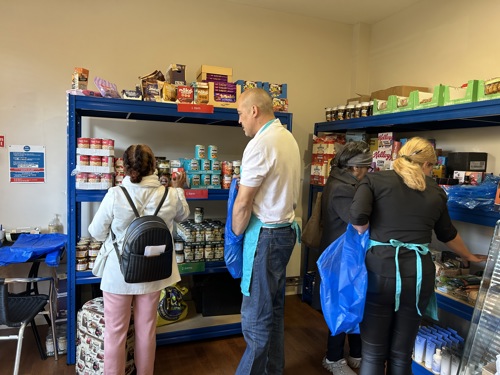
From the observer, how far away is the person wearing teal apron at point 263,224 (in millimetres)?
1879

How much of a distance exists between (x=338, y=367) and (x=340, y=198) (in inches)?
49.9

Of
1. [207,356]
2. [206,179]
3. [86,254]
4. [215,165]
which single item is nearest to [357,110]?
[215,165]

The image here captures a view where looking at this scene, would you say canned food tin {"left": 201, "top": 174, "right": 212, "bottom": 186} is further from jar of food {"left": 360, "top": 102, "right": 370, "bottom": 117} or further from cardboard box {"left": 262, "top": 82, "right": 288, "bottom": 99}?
jar of food {"left": 360, "top": 102, "right": 370, "bottom": 117}

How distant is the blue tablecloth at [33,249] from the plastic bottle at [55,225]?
19cm

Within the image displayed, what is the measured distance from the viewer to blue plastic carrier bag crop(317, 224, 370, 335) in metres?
1.84

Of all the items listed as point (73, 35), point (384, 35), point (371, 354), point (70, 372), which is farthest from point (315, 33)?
point (70, 372)

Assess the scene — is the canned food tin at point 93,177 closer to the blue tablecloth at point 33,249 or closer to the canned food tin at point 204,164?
the blue tablecloth at point 33,249

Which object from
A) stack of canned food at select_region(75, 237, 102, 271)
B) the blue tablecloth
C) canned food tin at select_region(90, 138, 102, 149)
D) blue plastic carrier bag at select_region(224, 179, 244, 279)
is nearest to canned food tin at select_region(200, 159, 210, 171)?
canned food tin at select_region(90, 138, 102, 149)

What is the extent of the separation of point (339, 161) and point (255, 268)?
3.18 ft

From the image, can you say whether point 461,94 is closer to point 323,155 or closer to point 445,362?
point 323,155

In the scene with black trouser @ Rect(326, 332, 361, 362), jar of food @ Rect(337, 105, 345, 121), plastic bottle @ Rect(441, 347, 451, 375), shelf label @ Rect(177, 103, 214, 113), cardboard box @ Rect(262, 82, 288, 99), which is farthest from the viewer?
jar of food @ Rect(337, 105, 345, 121)

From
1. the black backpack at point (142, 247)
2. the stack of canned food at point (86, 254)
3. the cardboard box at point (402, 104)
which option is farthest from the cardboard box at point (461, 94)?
the stack of canned food at point (86, 254)

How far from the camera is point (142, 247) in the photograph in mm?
1903

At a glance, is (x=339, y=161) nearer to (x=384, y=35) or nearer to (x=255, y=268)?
(x=255, y=268)
